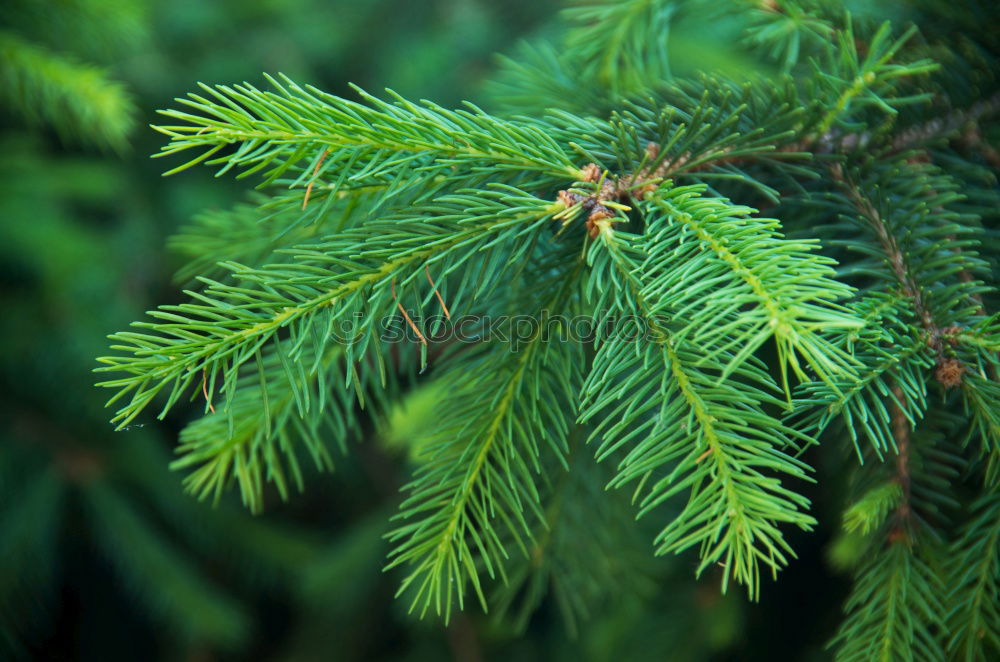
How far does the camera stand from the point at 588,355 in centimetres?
67

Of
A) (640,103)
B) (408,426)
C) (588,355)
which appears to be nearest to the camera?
(640,103)

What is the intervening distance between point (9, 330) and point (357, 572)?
26.3 inches

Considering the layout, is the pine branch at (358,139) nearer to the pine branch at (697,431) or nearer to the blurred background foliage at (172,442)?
the pine branch at (697,431)

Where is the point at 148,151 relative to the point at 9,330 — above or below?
above

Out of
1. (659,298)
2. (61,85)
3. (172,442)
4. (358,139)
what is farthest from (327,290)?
(172,442)

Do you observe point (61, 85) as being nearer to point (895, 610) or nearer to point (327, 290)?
point (327, 290)

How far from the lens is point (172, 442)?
1.34 m

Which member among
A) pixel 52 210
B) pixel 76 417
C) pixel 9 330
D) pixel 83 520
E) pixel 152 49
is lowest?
pixel 83 520

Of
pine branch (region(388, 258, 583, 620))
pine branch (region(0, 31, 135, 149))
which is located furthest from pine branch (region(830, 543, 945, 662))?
pine branch (region(0, 31, 135, 149))

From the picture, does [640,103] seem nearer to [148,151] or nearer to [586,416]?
[586,416]

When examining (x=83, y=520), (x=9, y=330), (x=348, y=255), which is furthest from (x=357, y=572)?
(x=348, y=255)

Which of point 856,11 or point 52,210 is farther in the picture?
point 52,210

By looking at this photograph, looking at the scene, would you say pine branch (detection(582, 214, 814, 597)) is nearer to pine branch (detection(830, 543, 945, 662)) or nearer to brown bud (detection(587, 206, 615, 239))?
brown bud (detection(587, 206, 615, 239))

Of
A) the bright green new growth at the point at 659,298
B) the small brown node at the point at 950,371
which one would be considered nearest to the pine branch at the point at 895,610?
the bright green new growth at the point at 659,298
